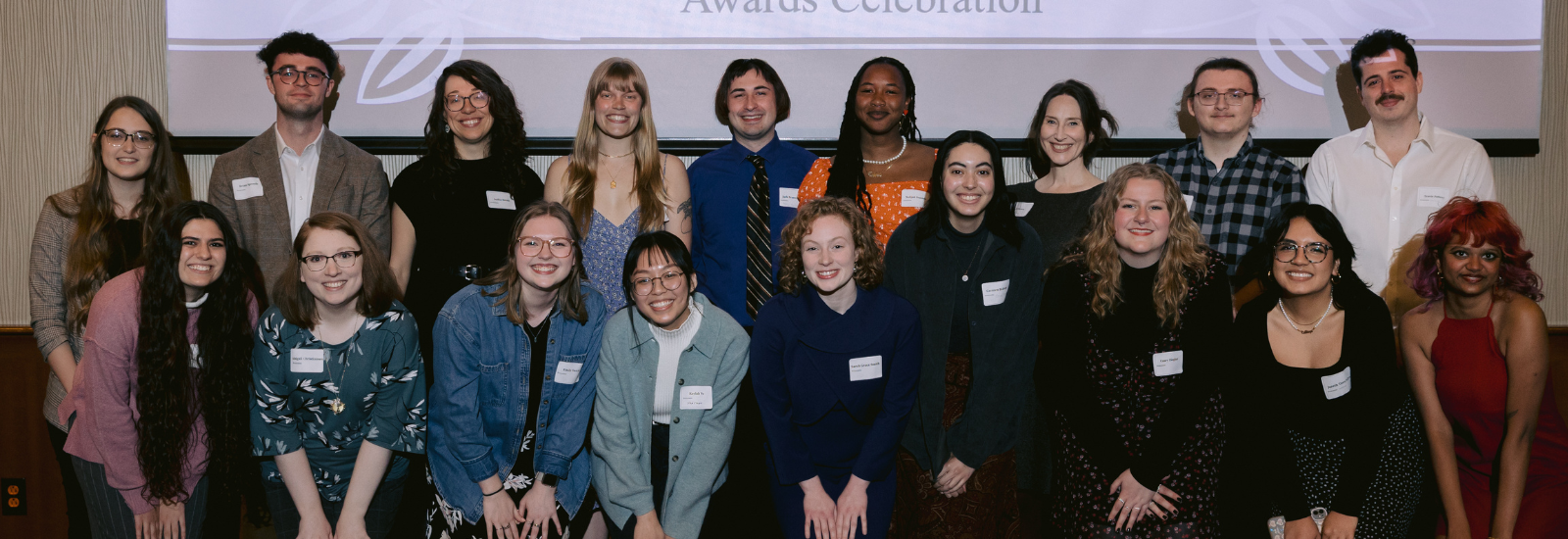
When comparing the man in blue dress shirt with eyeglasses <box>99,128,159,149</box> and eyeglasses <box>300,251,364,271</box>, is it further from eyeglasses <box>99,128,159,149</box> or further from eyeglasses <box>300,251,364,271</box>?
eyeglasses <box>99,128,159,149</box>

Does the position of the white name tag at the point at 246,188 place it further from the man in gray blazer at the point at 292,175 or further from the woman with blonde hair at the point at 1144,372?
the woman with blonde hair at the point at 1144,372

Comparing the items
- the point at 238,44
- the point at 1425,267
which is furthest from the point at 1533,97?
the point at 238,44

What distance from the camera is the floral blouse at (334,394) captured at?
2.27 meters

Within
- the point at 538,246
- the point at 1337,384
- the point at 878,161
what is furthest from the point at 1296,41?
the point at 538,246

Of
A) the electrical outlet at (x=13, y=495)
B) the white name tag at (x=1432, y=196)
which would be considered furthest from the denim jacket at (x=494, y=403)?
the white name tag at (x=1432, y=196)

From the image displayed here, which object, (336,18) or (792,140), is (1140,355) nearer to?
(792,140)

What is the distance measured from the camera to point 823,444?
227cm

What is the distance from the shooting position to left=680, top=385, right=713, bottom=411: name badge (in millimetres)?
2283

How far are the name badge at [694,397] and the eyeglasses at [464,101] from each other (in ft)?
4.09

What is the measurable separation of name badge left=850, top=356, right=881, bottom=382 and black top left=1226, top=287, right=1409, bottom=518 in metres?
1.02

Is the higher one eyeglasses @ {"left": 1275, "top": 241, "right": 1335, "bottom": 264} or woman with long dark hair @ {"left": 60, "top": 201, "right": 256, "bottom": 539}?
eyeglasses @ {"left": 1275, "top": 241, "right": 1335, "bottom": 264}

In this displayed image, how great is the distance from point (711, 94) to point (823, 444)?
1694mm

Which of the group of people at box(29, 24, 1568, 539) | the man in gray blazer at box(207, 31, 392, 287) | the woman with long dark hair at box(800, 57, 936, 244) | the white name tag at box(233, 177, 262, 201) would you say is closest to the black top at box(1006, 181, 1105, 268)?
the group of people at box(29, 24, 1568, 539)

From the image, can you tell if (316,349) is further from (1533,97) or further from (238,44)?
(1533,97)
